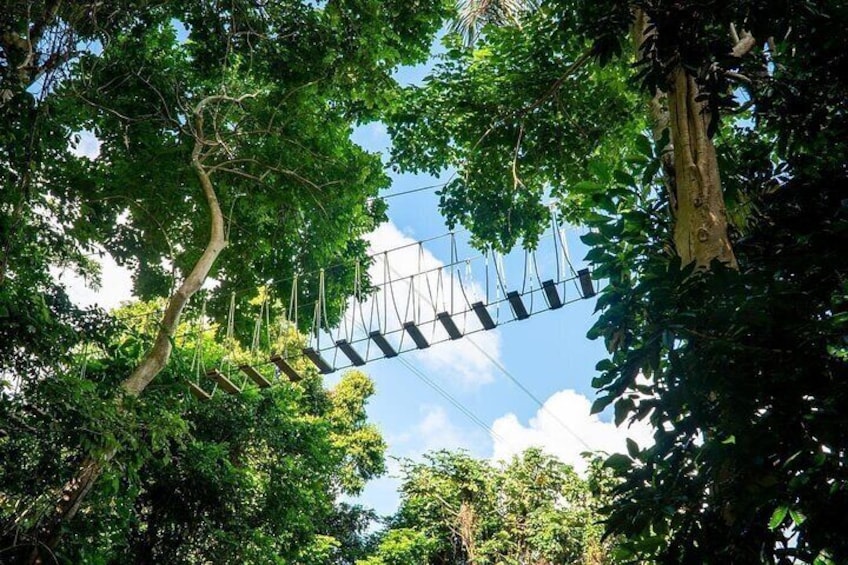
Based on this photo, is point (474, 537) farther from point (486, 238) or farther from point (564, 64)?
point (564, 64)

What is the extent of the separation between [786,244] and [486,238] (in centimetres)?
507

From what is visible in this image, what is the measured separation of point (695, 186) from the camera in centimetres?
189

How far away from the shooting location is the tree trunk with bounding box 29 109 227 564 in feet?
15.2

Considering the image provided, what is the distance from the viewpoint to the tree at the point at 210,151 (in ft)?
16.8

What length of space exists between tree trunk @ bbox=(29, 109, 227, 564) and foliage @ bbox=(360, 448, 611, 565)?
5.75 m

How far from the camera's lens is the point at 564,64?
576 cm

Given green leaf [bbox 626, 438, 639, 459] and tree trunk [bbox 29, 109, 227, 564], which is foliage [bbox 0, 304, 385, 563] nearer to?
tree trunk [bbox 29, 109, 227, 564]

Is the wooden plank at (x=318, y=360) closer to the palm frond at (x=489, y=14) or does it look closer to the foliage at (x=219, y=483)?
the foliage at (x=219, y=483)

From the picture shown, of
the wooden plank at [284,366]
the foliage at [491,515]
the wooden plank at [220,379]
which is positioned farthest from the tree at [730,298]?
the foliage at [491,515]

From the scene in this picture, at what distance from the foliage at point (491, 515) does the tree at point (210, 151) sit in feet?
14.8

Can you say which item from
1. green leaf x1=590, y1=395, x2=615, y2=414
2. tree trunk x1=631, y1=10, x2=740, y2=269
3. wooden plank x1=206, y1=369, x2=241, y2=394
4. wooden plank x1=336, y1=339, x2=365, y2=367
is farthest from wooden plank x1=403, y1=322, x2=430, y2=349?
green leaf x1=590, y1=395, x2=615, y2=414

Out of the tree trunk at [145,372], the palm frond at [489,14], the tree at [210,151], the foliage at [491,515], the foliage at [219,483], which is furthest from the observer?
the foliage at [491,515]

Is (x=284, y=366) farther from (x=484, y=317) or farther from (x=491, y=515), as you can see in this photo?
(x=491, y=515)

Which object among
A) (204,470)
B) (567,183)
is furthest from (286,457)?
(567,183)
